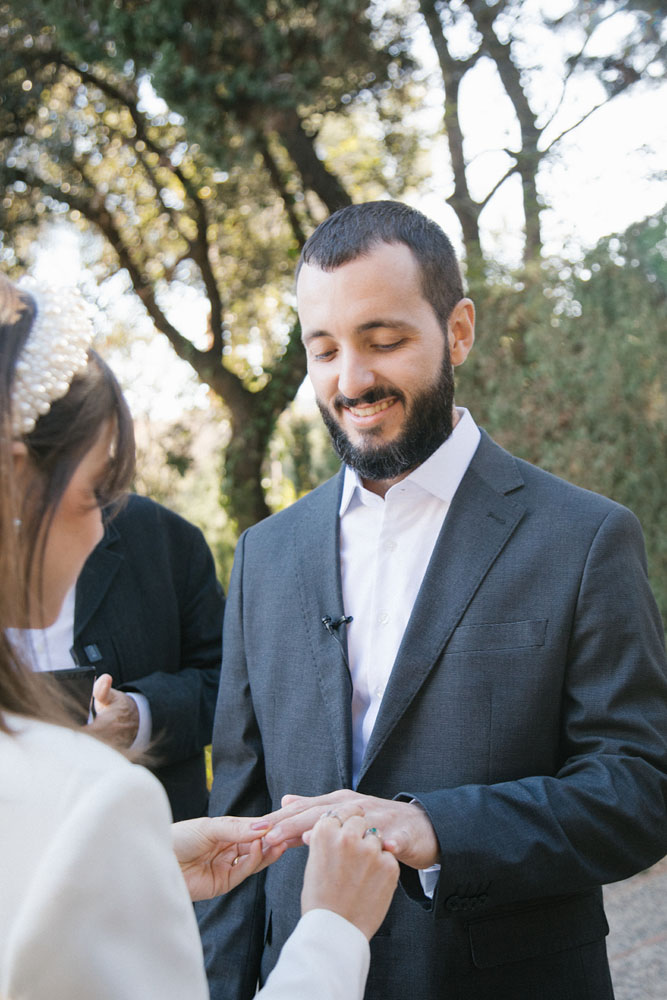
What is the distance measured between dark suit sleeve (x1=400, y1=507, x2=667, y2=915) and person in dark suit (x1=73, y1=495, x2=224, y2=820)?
1.24 m

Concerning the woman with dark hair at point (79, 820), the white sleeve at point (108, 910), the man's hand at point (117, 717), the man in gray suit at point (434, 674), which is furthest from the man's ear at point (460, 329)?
the white sleeve at point (108, 910)

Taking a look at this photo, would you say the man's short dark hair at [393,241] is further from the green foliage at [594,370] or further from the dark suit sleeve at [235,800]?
the green foliage at [594,370]

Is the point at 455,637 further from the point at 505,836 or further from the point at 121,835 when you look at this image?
the point at 121,835

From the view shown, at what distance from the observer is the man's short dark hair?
229cm

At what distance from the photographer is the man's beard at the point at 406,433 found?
2322mm

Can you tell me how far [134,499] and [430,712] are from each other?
1.72 meters

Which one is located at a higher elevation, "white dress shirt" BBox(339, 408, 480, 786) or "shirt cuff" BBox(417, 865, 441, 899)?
"white dress shirt" BBox(339, 408, 480, 786)

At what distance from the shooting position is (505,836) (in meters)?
1.87

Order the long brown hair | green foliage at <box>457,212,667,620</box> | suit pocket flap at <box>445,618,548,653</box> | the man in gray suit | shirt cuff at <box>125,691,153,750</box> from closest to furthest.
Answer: the long brown hair → the man in gray suit → suit pocket flap at <box>445,618,548,653</box> → shirt cuff at <box>125,691,153,750</box> → green foliage at <box>457,212,667,620</box>

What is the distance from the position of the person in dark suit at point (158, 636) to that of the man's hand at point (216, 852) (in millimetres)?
915

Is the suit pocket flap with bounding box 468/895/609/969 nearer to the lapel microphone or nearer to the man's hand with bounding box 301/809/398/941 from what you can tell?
the man's hand with bounding box 301/809/398/941

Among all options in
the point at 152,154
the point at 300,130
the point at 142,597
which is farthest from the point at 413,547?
the point at 152,154

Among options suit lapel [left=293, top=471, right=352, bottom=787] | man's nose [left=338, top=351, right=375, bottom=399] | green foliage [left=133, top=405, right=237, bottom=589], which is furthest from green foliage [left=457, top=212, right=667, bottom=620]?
green foliage [left=133, top=405, right=237, bottom=589]

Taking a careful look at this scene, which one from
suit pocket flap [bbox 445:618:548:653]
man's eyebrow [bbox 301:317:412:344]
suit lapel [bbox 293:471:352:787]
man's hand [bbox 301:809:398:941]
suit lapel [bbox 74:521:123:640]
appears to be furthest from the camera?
suit lapel [bbox 74:521:123:640]
